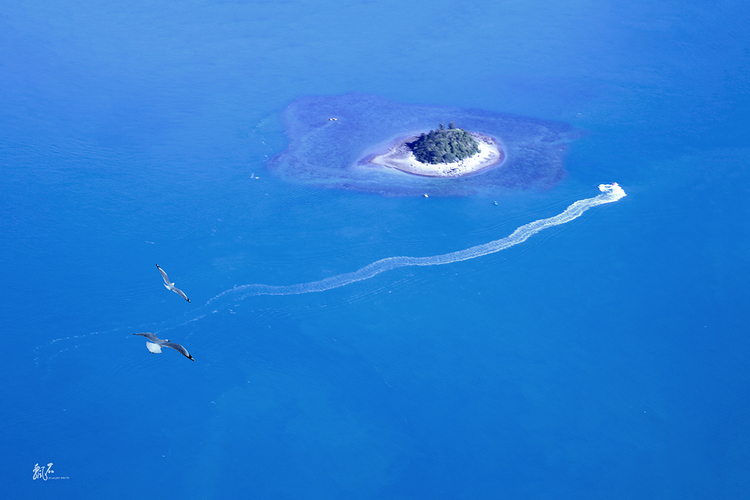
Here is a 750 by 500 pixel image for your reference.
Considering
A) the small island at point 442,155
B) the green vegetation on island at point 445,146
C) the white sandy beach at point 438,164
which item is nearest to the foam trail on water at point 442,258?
the white sandy beach at point 438,164

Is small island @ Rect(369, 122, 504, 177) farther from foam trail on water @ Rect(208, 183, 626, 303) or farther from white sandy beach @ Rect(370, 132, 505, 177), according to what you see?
foam trail on water @ Rect(208, 183, 626, 303)

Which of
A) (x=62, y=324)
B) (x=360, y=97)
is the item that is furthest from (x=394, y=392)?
(x=360, y=97)

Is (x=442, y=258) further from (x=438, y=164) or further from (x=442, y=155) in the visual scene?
(x=442, y=155)
